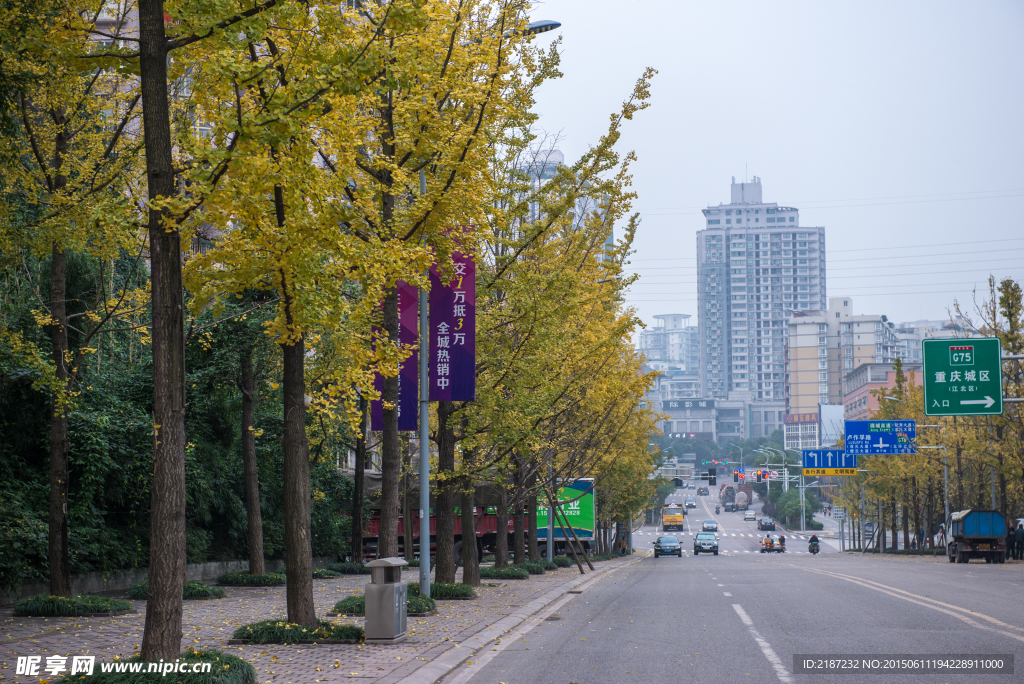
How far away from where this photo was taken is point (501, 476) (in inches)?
819

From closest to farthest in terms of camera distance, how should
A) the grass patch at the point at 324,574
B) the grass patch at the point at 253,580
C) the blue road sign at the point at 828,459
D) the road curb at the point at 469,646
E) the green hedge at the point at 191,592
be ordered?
the road curb at the point at 469,646 < the green hedge at the point at 191,592 < the grass patch at the point at 253,580 < the grass patch at the point at 324,574 < the blue road sign at the point at 828,459

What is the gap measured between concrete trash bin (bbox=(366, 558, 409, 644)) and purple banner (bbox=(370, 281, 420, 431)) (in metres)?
4.14

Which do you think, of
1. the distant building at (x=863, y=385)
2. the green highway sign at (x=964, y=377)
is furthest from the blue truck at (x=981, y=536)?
the distant building at (x=863, y=385)

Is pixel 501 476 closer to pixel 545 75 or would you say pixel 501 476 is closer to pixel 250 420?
pixel 250 420

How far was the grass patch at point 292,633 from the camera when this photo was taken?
40.3 feet

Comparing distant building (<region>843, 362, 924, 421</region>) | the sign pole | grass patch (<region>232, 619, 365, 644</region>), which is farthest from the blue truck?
distant building (<region>843, 362, 924, 421</region>)

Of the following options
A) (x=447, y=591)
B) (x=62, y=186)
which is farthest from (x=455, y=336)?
(x=62, y=186)

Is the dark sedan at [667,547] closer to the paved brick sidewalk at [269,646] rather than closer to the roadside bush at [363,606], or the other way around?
the paved brick sidewalk at [269,646]

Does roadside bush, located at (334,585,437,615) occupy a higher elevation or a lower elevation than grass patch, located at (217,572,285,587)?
higher

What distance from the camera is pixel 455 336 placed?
55.5 feet

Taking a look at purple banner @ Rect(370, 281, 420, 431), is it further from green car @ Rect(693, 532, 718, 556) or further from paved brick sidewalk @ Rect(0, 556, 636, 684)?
green car @ Rect(693, 532, 718, 556)

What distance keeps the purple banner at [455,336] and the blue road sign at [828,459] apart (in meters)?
47.3

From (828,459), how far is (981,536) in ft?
58.3

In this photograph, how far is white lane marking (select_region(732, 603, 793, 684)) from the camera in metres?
9.69
